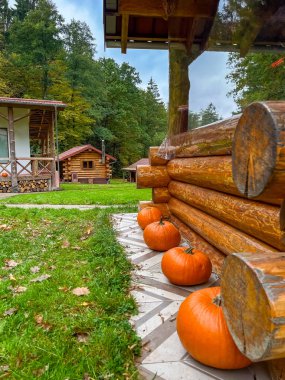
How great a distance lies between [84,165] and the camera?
28641 millimetres

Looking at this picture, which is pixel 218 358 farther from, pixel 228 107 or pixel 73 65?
pixel 73 65

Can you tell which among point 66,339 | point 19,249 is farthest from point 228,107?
point 19,249

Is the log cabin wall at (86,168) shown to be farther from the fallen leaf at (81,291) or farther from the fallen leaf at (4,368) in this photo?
the fallen leaf at (4,368)

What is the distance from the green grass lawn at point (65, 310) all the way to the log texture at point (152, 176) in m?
1.20

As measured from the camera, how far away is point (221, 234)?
2592mm

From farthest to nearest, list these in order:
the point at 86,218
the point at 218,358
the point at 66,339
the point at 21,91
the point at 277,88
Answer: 1. the point at 21,91
2. the point at 86,218
3. the point at 277,88
4. the point at 66,339
5. the point at 218,358

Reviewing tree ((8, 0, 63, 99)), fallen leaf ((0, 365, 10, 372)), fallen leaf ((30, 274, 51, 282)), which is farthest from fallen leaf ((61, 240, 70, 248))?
tree ((8, 0, 63, 99))

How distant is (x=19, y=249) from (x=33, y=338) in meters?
2.13

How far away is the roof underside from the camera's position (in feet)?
9.01

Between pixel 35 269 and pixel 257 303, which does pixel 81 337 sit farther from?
pixel 35 269

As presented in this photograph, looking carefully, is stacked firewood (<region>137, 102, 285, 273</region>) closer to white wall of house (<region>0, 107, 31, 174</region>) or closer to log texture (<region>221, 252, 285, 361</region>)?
log texture (<region>221, 252, 285, 361</region>)

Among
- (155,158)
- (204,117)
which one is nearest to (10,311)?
(204,117)

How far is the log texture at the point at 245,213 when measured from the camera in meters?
1.69

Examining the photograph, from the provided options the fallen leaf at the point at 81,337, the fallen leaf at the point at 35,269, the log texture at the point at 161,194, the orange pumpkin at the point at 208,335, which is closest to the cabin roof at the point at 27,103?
the log texture at the point at 161,194
